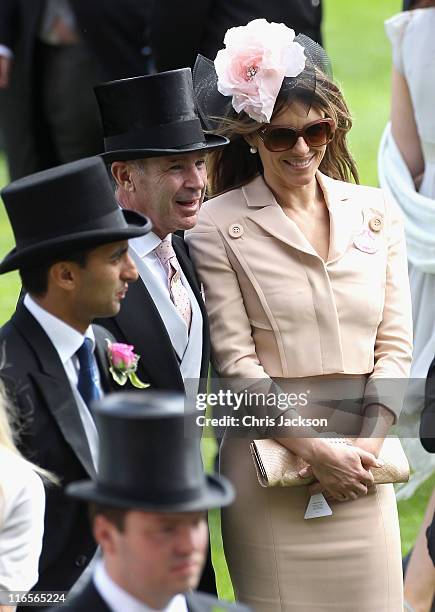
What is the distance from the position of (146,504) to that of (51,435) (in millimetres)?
809

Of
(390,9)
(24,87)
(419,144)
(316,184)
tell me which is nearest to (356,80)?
(390,9)

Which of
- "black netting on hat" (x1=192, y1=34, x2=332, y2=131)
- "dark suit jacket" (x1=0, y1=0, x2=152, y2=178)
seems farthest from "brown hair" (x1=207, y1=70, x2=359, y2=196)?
"dark suit jacket" (x1=0, y1=0, x2=152, y2=178)

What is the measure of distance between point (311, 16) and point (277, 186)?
2.81m

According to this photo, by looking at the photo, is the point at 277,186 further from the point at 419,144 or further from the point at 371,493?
the point at 419,144

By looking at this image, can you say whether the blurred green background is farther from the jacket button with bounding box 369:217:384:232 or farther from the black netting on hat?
the black netting on hat

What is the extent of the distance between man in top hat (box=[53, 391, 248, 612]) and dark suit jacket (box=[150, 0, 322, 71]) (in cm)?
418

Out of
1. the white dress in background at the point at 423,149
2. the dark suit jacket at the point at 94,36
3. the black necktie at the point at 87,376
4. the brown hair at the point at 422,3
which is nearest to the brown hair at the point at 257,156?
the black necktie at the point at 87,376

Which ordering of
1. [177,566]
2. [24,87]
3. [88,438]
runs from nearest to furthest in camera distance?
1. [177,566]
2. [88,438]
3. [24,87]

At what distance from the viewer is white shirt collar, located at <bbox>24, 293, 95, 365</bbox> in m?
3.50

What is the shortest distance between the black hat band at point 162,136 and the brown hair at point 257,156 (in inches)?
5.2

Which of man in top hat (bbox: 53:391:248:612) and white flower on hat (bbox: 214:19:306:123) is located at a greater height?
white flower on hat (bbox: 214:19:306:123)

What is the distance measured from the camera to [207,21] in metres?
6.82

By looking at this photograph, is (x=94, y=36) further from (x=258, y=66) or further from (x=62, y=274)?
(x=62, y=274)

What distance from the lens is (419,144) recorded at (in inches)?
229
